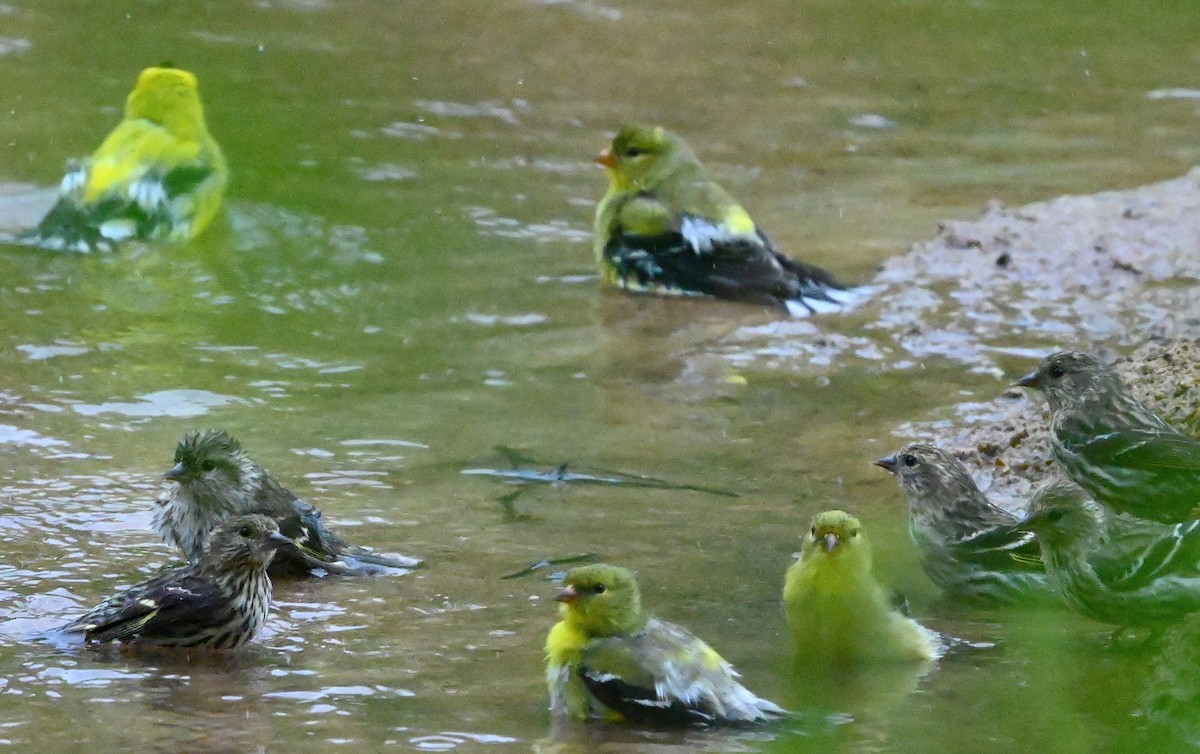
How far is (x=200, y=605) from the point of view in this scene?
215 inches

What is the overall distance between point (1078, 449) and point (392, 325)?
456 centimetres

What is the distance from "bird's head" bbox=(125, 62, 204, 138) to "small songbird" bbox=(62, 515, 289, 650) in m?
6.99

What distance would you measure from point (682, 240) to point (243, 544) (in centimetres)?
601

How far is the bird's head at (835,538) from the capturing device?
5.57 m

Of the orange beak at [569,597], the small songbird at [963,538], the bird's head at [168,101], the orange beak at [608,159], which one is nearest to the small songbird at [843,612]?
the small songbird at [963,538]

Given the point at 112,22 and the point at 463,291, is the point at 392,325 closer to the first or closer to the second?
the point at 463,291

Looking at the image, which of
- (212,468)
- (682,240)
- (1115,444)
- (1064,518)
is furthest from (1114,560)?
→ (682,240)

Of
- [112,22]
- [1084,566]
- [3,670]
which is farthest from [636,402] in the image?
[112,22]

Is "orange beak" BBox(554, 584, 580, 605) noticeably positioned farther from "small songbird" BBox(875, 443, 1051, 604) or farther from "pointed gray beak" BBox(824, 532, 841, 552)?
"small songbird" BBox(875, 443, 1051, 604)

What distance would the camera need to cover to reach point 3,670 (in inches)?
202

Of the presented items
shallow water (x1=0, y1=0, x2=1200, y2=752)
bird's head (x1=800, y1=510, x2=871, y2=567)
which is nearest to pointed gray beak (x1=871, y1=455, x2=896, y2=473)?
shallow water (x1=0, y1=0, x2=1200, y2=752)

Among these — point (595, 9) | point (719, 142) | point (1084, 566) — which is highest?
point (595, 9)

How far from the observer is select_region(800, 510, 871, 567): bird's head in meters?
5.57

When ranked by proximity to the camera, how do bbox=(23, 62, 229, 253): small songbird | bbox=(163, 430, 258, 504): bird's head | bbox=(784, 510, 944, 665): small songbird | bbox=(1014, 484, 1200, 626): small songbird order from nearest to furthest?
bbox=(1014, 484, 1200, 626): small songbird
bbox=(784, 510, 944, 665): small songbird
bbox=(163, 430, 258, 504): bird's head
bbox=(23, 62, 229, 253): small songbird
